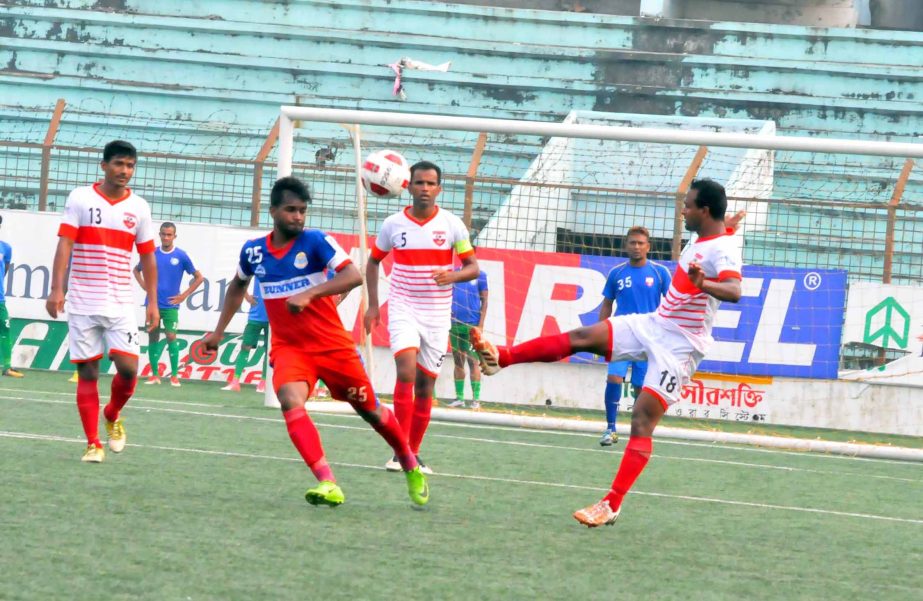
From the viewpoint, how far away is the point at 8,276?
17312mm

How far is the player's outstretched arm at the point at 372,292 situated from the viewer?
8.83 m

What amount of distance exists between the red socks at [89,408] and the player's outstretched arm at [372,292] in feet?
5.72

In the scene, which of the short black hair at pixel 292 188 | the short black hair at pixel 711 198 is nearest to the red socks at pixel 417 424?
the short black hair at pixel 292 188

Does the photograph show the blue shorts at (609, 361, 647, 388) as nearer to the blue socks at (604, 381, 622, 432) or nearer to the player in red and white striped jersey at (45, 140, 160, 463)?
the blue socks at (604, 381, 622, 432)

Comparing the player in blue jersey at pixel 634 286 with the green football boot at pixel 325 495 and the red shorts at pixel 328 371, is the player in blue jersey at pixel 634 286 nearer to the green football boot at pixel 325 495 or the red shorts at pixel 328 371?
the red shorts at pixel 328 371

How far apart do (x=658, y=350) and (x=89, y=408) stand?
3.61m

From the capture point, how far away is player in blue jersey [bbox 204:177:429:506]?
673cm

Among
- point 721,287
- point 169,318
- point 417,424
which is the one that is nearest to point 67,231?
point 417,424

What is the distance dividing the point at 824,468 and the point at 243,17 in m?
14.1

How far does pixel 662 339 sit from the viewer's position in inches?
278

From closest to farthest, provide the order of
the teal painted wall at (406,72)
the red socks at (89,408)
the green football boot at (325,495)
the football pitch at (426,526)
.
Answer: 1. the football pitch at (426,526)
2. the green football boot at (325,495)
3. the red socks at (89,408)
4. the teal painted wall at (406,72)

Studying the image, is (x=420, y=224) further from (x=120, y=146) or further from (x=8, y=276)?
(x=8, y=276)

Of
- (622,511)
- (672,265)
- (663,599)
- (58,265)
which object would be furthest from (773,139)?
(663,599)

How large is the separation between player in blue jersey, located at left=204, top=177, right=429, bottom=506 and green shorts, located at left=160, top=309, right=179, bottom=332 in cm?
988
